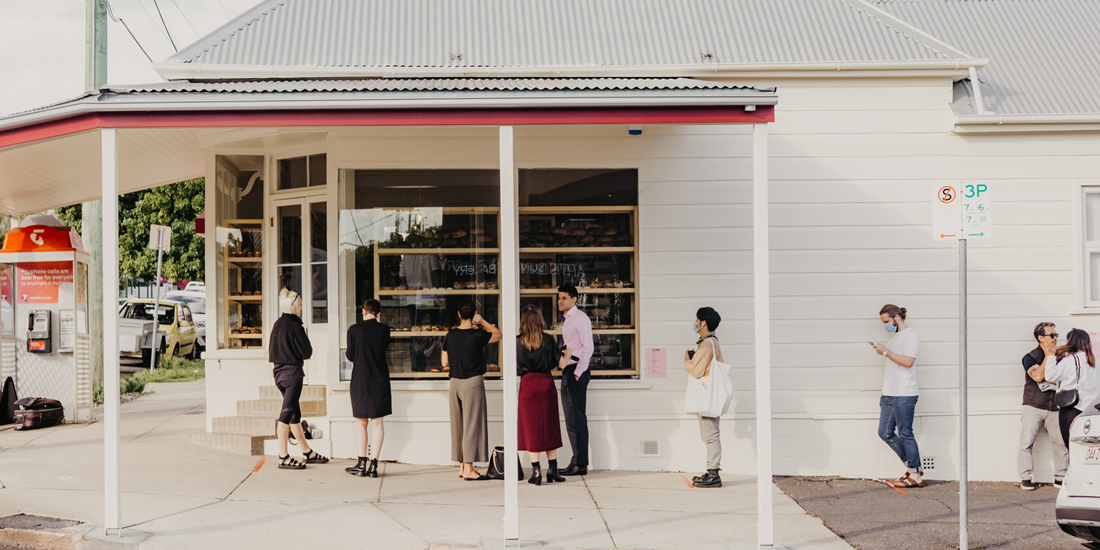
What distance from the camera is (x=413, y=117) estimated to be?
616cm

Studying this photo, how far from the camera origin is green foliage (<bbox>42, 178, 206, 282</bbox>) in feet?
74.9

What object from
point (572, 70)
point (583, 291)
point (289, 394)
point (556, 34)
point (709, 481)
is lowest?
point (709, 481)

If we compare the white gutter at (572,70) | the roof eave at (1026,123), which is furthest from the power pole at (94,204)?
the roof eave at (1026,123)

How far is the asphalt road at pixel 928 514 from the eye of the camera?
6473 mm

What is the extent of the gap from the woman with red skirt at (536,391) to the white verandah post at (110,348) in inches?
137

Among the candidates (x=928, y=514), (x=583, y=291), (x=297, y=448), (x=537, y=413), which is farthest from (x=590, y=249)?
(x=928, y=514)

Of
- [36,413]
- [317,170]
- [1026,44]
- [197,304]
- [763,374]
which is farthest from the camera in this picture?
[197,304]

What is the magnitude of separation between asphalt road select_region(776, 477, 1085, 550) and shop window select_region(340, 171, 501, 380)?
370 cm

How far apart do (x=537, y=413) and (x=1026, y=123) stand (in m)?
6.10

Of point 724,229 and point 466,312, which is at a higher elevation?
point 724,229

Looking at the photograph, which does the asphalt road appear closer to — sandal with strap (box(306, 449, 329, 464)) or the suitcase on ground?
sandal with strap (box(306, 449, 329, 464))

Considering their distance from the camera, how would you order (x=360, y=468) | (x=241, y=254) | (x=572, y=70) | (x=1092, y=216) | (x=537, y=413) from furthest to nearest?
1. (x=241, y=254)
2. (x=1092, y=216)
3. (x=572, y=70)
4. (x=360, y=468)
5. (x=537, y=413)

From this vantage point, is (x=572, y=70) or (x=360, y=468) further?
(x=572, y=70)

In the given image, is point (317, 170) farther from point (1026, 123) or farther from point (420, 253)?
point (1026, 123)
